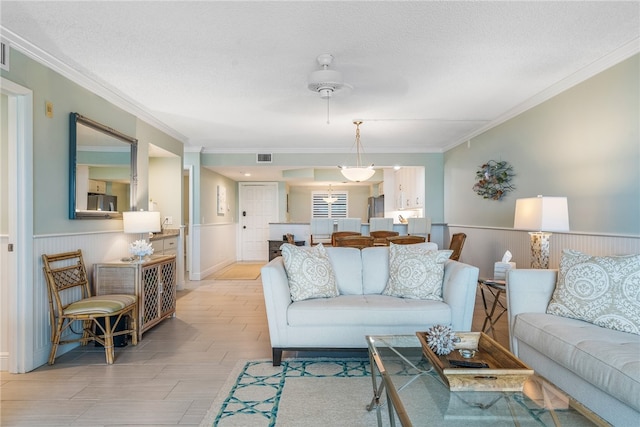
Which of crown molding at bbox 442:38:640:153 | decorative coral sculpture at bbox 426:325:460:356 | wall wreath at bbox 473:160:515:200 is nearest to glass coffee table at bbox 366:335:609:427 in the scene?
decorative coral sculpture at bbox 426:325:460:356

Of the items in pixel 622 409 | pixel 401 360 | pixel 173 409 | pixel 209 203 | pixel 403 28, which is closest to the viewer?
pixel 622 409

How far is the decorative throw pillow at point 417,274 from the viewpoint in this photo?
3.10 m

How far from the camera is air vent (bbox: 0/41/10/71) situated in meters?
2.63

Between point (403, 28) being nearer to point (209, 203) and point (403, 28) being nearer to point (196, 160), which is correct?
point (196, 160)

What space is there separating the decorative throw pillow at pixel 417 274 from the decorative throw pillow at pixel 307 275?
1.69 ft

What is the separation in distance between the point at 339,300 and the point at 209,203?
203 inches

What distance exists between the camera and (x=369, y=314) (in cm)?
286

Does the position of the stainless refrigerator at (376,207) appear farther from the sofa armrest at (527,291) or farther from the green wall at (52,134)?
the green wall at (52,134)

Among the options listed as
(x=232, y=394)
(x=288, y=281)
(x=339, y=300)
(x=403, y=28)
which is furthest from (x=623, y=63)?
(x=232, y=394)

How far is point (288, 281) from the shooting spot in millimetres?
3113

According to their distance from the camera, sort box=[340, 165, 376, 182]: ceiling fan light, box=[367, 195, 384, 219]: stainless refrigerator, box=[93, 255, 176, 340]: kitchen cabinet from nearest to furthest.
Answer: box=[93, 255, 176, 340]: kitchen cabinet
box=[340, 165, 376, 182]: ceiling fan light
box=[367, 195, 384, 219]: stainless refrigerator

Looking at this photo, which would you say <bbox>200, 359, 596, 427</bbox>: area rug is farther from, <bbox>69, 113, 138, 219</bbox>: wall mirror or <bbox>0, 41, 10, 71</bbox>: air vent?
<bbox>0, 41, 10, 71</bbox>: air vent

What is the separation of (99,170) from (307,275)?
2355 mm

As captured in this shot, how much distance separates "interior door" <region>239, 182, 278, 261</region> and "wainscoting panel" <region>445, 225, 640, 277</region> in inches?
185
